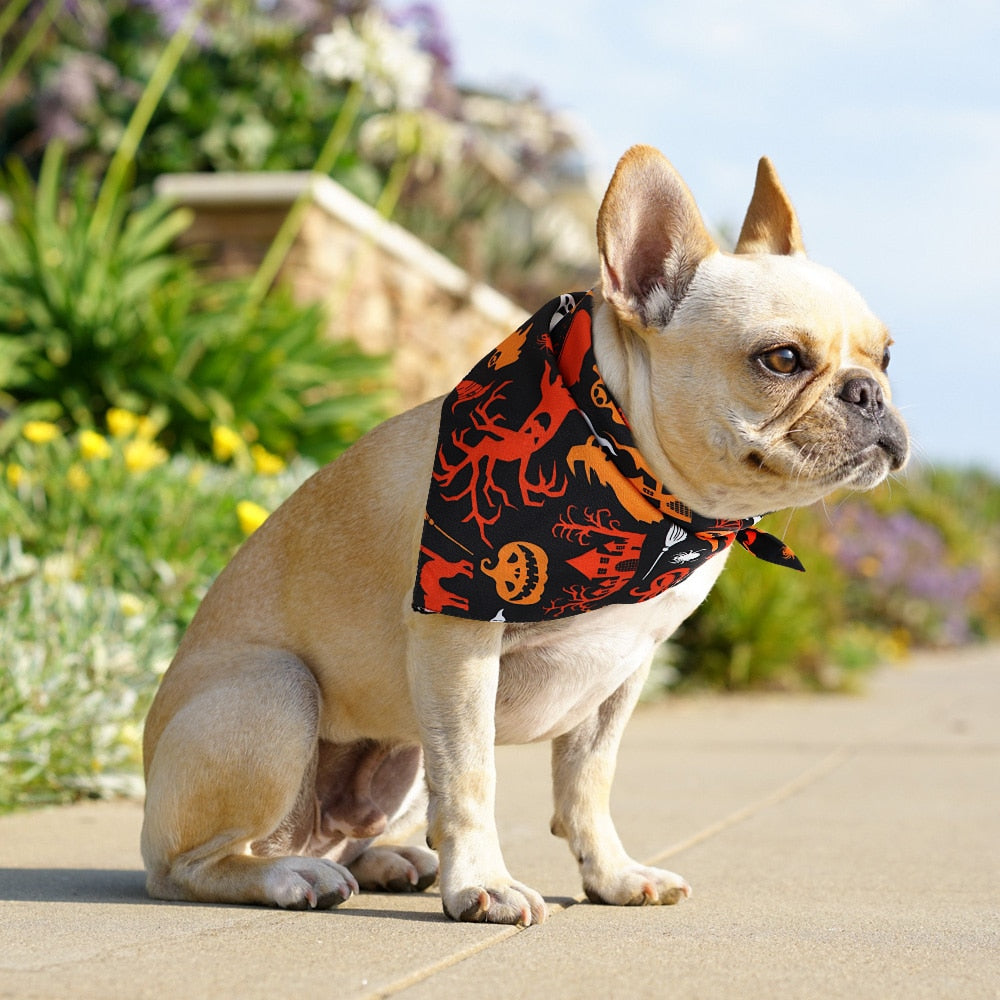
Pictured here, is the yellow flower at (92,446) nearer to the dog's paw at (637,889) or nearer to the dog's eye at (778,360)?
the dog's paw at (637,889)

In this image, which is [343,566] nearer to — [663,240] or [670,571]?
[670,571]

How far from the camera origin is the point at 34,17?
10.4 metres

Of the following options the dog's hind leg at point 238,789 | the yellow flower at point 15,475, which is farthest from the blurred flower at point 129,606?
the dog's hind leg at point 238,789

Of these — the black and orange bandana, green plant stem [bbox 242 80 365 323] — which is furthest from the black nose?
green plant stem [bbox 242 80 365 323]

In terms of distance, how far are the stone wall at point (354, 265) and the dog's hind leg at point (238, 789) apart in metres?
6.18

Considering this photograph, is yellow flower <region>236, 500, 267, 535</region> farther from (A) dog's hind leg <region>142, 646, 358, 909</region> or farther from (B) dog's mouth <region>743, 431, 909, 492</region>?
(B) dog's mouth <region>743, 431, 909, 492</region>

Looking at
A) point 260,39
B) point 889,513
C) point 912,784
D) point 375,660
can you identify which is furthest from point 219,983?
point 889,513

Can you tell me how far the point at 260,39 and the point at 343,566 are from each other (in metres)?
9.51

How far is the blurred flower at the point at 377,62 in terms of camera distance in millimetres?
9484

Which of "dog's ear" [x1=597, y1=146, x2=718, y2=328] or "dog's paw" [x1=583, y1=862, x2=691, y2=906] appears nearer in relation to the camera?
"dog's ear" [x1=597, y1=146, x2=718, y2=328]

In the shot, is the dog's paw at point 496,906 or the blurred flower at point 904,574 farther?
the blurred flower at point 904,574

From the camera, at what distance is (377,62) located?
9477 mm

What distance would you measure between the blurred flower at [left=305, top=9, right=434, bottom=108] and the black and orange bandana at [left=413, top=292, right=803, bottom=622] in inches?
276

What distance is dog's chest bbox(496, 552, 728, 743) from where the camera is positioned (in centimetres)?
309
